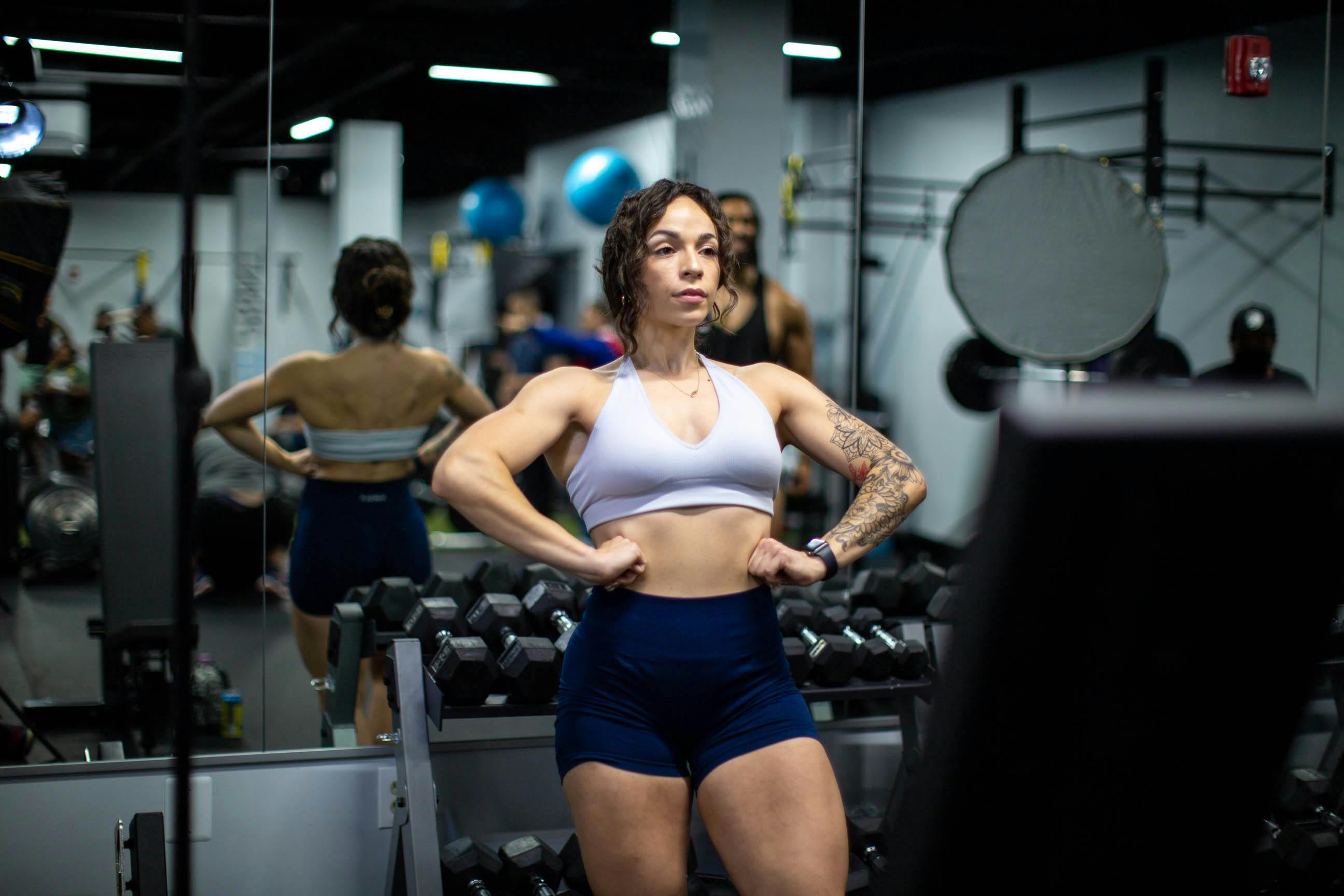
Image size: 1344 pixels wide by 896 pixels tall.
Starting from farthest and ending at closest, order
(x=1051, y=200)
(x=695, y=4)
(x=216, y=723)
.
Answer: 1. (x=695, y=4)
2. (x=1051, y=200)
3. (x=216, y=723)

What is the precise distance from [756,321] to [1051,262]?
98 cm

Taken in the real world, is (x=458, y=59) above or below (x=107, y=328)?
above

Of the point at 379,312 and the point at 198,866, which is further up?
the point at 379,312

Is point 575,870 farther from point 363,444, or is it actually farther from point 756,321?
point 756,321

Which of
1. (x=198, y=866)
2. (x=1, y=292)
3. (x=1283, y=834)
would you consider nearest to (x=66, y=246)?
(x=1, y=292)

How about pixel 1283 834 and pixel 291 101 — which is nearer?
pixel 1283 834

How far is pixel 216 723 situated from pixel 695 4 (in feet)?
9.67

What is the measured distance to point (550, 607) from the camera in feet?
9.71

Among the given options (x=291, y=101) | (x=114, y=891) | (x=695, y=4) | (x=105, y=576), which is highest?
(x=695, y=4)

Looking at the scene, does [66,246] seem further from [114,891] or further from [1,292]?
[114,891]

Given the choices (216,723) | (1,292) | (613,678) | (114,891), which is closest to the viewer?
(613,678)

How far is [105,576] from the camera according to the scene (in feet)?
10.2

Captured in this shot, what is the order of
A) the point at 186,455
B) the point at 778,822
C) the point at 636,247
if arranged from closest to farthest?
the point at 186,455
the point at 778,822
the point at 636,247

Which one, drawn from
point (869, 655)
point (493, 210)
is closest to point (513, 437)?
point (869, 655)
